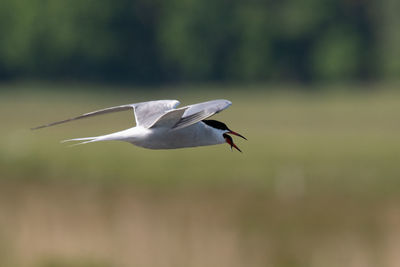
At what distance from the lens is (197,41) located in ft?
181

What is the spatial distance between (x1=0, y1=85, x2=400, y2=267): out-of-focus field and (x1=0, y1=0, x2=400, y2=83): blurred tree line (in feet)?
75.1

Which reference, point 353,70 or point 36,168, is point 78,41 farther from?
point 36,168

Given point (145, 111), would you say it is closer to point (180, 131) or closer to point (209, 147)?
point (180, 131)

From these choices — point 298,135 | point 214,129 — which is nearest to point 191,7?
point 298,135

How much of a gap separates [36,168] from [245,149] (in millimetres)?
9380

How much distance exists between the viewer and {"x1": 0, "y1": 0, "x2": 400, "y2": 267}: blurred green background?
1398 centimetres

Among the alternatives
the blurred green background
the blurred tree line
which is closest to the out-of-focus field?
the blurred green background

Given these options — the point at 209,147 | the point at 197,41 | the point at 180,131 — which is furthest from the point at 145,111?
the point at 197,41

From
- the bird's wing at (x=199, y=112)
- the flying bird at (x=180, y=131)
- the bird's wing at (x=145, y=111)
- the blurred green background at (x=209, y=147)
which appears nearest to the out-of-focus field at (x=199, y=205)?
the blurred green background at (x=209, y=147)

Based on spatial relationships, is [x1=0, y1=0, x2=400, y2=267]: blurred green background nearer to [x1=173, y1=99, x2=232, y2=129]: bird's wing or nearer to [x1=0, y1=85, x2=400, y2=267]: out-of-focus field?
[x1=0, y1=85, x2=400, y2=267]: out-of-focus field

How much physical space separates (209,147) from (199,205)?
13960mm

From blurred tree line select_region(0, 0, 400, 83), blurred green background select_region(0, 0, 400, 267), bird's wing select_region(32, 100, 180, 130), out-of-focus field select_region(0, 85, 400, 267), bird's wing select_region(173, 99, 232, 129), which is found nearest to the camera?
bird's wing select_region(173, 99, 232, 129)

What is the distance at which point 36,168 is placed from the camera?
812 inches

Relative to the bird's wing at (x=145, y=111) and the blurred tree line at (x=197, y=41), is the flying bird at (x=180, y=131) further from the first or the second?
the blurred tree line at (x=197, y=41)
